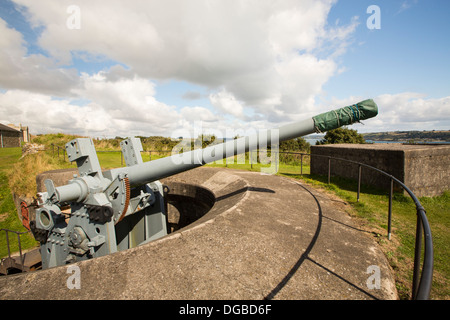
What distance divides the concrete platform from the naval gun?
1.28m

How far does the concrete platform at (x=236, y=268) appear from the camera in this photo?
77.0 inches

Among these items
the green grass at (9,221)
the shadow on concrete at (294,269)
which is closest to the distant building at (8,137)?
the green grass at (9,221)

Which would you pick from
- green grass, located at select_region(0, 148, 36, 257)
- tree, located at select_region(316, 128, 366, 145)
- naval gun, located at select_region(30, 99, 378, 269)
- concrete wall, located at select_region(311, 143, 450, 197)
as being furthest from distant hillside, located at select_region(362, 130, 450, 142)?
green grass, located at select_region(0, 148, 36, 257)

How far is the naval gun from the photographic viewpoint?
3.53 metres

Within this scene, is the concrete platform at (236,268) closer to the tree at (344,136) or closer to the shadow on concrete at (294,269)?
the shadow on concrete at (294,269)

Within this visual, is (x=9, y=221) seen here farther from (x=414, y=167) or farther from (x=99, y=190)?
(x=414, y=167)

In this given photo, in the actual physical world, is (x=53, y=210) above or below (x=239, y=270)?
above

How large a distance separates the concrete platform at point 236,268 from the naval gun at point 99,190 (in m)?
1.28

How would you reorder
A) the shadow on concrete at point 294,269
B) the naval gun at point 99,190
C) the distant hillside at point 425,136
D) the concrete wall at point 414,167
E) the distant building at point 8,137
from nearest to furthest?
the shadow on concrete at point 294,269, the naval gun at point 99,190, the concrete wall at point 414,167, the distant hillside at point 425,136, the distant building at point 8,137

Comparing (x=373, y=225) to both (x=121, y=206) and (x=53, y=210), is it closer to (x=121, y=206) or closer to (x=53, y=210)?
(x=121, y=206)

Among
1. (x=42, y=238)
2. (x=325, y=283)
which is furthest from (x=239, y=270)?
(x=42, y=238)
